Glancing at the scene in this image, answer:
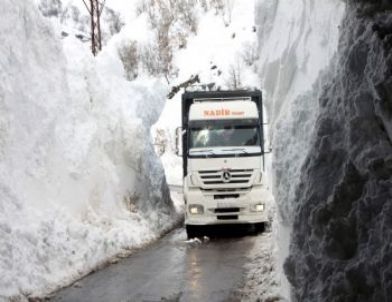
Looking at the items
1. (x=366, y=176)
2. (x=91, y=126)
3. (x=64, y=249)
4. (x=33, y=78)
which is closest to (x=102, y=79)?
(x=91, y=126)

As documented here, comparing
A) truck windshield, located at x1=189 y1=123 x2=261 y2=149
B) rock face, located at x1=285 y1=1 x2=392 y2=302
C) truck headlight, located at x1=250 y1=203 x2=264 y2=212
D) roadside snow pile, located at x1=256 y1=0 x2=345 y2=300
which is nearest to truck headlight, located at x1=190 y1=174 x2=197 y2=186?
truck windshield, located at x1=189 y1=123 x2=261 y2=149

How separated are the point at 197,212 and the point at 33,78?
5.19 metres

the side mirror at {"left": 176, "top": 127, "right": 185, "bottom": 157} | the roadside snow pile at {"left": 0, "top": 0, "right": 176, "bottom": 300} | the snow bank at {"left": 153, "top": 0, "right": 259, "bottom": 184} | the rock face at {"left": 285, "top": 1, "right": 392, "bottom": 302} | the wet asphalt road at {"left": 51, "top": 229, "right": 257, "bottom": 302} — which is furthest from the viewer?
the snow bank at {"left": 153, "top": 0, "right": 259, "bottom": 184}

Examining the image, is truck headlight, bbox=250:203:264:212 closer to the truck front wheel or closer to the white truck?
the white truck

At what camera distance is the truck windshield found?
16953 millimetres

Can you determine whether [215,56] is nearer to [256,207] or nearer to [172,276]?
[256,207]

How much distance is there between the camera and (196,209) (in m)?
16.6

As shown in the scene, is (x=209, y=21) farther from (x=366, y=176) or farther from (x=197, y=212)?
(x=366, y=176)

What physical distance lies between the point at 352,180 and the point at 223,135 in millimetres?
12022

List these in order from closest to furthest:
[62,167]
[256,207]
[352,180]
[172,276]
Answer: [352,180]
[172,276]
[62,167]
[256,207]

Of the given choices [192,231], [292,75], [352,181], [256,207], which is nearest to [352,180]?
[352,181]

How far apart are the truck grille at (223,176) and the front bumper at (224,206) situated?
0.94 ft

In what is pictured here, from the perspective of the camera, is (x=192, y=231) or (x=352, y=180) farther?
(x=192, y=231)

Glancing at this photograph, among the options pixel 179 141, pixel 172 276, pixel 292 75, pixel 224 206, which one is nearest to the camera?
pixel 292 75
